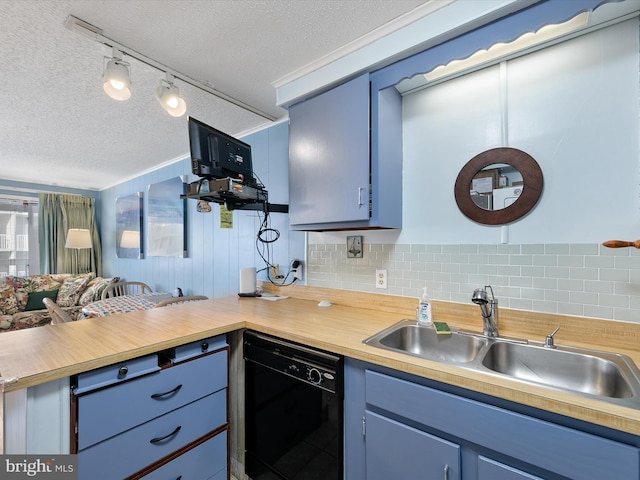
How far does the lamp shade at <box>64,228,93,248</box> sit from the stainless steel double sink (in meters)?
5.14

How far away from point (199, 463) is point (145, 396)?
470 millimetres

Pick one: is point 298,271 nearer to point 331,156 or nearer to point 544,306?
point 331,156

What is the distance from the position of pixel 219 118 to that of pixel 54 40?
1060mm

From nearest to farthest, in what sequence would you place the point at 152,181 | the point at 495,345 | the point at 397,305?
the point at 495,345, the point at 397,305, the point at 152,181

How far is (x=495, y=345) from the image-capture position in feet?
3.82

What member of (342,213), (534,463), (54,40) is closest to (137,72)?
(54,40)

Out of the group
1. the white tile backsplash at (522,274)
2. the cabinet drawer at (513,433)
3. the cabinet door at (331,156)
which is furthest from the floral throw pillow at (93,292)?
the cabinet drawer at (513,433)

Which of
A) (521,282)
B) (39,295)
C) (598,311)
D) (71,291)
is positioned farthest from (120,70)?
(39,295)

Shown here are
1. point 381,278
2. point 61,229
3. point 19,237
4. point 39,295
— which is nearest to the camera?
point 381,278

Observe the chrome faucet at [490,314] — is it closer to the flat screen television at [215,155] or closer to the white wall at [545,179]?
the white wall at [545,179]

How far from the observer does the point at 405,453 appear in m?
0.98

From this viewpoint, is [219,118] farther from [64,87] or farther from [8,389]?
[8,389]

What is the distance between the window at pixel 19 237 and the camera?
14.0ft

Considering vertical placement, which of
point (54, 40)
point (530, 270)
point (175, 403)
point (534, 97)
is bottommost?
point (175, 403)
